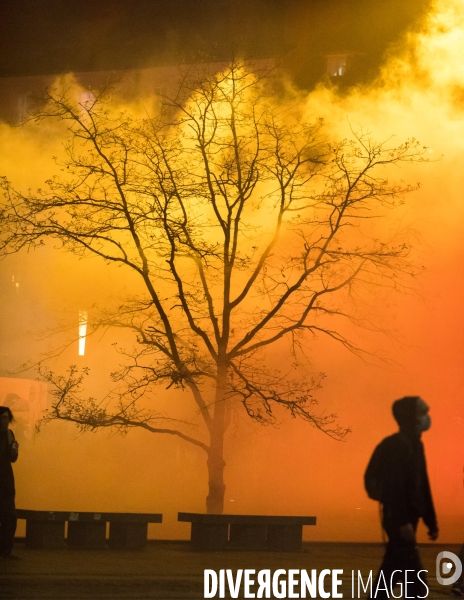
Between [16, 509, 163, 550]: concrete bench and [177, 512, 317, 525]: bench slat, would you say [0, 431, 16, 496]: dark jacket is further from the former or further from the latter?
[177, 512, 317, 525]: bench slat

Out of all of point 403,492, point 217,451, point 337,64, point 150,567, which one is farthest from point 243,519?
point 337,64

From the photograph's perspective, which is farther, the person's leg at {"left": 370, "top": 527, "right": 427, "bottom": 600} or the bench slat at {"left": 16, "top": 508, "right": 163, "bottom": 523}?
the bench slat at {"left": 16, "top": 508, "right": 163, "bottom": 523}

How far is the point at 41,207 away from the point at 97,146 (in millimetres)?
1220

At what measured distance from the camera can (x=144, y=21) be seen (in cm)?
2872

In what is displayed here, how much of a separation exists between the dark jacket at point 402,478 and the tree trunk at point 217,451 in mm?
8017

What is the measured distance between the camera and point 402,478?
6.48 meters

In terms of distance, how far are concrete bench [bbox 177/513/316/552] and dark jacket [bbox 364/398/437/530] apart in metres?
6.24

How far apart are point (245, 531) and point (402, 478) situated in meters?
6.84

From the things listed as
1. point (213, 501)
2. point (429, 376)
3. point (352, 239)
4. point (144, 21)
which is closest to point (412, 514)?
point (213, 501)

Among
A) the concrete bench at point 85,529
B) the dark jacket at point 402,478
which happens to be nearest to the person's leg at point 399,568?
the dark jacket at point 402,478

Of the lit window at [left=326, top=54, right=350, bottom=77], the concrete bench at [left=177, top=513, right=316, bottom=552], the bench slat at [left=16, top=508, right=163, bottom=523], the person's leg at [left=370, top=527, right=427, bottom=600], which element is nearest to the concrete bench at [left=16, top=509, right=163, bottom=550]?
the bench slat at [left=16, top=508, right=163, bottom=523]

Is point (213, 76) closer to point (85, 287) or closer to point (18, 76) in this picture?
point (85, 287)

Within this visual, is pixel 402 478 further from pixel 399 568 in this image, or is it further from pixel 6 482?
pixel 6 482

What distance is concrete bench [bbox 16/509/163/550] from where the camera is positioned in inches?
484
